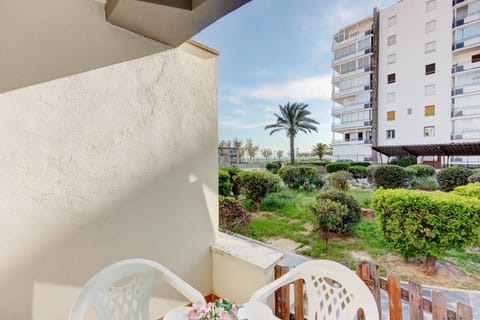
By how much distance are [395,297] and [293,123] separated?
4.44 meters

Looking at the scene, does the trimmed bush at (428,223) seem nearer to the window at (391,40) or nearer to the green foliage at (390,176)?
the green foliage at (390,176)

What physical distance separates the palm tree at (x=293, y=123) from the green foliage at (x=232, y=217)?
6.27 feet

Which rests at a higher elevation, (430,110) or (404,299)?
(430,110)

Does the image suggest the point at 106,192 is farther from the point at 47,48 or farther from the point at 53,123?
the point at 47,48

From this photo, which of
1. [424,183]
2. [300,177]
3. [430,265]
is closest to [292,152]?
[300,177]

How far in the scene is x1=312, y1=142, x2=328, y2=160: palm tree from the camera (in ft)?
14.7

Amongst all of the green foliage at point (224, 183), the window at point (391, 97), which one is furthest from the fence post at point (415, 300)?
the window at point (391, 97)

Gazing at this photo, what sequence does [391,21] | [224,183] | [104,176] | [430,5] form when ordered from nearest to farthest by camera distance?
[104,176]
[430,5]
[391,21]
[224,183]

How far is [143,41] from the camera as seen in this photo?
1.44 metres

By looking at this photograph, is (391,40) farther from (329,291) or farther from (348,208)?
(329,291)

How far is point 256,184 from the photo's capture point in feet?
13.1

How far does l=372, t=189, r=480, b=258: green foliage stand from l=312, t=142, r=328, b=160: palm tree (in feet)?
8.11

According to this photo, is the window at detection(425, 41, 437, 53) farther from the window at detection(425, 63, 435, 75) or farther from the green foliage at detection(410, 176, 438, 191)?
the green foliage at detection(410, 176, 438, 191)

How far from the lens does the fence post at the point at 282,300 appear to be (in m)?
1.43
